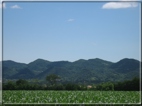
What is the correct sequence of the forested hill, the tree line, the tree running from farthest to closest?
the tree
the forested hill
the tree line

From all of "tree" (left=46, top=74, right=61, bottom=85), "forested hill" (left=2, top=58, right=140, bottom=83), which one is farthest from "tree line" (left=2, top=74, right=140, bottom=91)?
"forested hill" (left=2, top=58, right=140, bottom=83)

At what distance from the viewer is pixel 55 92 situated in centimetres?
621

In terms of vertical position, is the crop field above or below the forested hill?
below

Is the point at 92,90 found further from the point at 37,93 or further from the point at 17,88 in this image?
the point at 17,88

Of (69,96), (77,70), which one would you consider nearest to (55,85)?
(69,96)

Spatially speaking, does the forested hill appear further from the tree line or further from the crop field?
the crop field

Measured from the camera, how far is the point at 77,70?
24.4 feet

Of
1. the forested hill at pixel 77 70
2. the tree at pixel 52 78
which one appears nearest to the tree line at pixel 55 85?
the tree at pixel 52 78

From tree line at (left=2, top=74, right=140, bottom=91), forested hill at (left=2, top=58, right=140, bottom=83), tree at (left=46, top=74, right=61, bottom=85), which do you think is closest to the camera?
tree line at (left=2, top=74, right=140, bottom=91)

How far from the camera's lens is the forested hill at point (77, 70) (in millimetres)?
5423

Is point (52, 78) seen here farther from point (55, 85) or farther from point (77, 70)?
point (77, 70)

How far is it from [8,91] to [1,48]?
1.29 metres

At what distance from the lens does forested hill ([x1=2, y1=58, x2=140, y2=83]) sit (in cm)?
542

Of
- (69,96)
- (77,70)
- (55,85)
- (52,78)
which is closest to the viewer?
(55,85)
